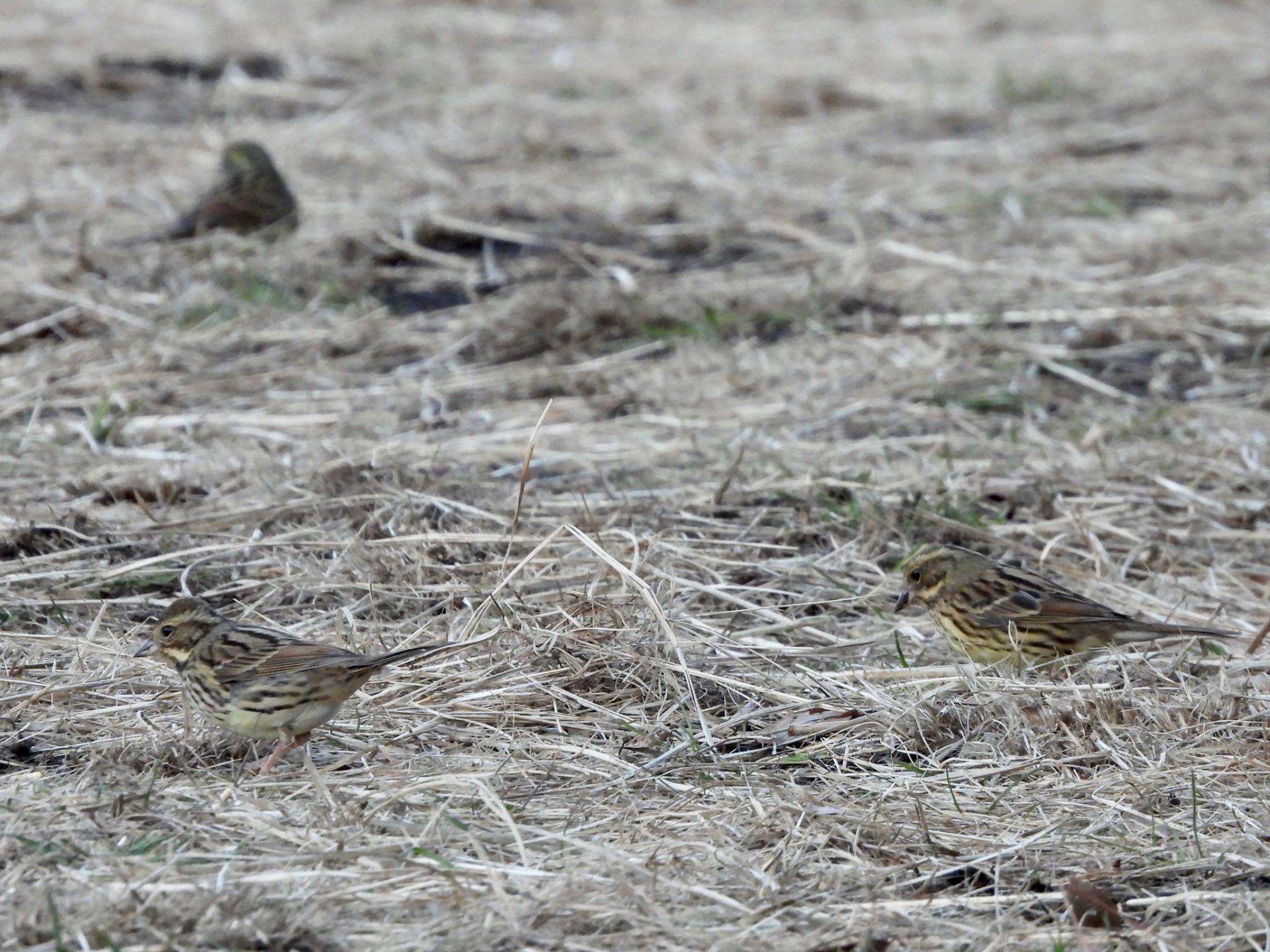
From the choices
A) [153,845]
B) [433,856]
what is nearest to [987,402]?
[433,856]

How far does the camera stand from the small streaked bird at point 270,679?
4.12m

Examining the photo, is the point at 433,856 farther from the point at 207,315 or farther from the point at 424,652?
the point at 207,315

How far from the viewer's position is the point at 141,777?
3926 mm

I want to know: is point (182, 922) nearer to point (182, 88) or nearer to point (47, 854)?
point (47, 854)

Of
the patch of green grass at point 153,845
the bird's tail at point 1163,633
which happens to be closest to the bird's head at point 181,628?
the patch of green grass at point 153,845

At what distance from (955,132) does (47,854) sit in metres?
10.2

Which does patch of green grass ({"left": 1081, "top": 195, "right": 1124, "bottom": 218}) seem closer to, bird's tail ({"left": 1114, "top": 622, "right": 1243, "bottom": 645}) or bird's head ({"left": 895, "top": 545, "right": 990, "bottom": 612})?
bird's head ({"left": 895, "top": 545, "right": 990, "bottom": 612})

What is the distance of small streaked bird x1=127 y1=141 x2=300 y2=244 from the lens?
9.25 metres

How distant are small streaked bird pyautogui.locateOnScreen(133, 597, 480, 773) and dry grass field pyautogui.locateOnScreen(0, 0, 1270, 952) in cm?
12

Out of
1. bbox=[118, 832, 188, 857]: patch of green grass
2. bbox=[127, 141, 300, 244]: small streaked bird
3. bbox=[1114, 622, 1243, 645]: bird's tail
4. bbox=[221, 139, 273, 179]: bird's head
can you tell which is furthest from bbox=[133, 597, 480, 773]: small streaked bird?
bbox=[221, 139, 273, 179]: bird's head

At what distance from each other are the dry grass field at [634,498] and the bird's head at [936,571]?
18 centimetres

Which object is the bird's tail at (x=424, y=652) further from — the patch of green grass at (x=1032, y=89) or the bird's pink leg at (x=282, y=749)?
the patch of green grass at (x=1032, y=89)

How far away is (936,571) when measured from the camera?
504 centimetres

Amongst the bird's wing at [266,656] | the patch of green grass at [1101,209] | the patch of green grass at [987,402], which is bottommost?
the patch of green grass at [987,402]
